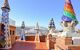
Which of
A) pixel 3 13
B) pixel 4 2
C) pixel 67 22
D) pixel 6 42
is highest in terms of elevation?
pixel 4 2

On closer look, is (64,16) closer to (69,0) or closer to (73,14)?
(73,14)

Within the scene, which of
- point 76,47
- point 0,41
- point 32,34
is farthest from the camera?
point 32,34

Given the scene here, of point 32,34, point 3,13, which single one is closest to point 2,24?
point 3,13

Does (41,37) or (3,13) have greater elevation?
(3,13)

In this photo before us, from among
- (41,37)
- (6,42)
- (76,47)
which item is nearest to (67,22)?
(76,47)

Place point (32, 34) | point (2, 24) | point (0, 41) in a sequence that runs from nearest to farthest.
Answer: point (0, 41), point (2, 24), point (32, 34)

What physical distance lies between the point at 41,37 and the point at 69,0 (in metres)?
16.8

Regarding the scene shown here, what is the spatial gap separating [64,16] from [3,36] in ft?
24.2

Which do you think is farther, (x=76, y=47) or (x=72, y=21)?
(x=72, y=21)

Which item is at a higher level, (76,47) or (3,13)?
(3,13)

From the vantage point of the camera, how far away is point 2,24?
15.8 metres

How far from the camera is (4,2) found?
15789mm

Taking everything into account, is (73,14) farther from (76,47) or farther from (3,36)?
(3,36)

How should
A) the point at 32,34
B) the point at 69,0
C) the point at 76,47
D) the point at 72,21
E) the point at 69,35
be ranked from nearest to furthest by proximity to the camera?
the point at 76,47 → the point at 69,35 → the point at 72,21 → the point at 69,0 → the point at 32,34
